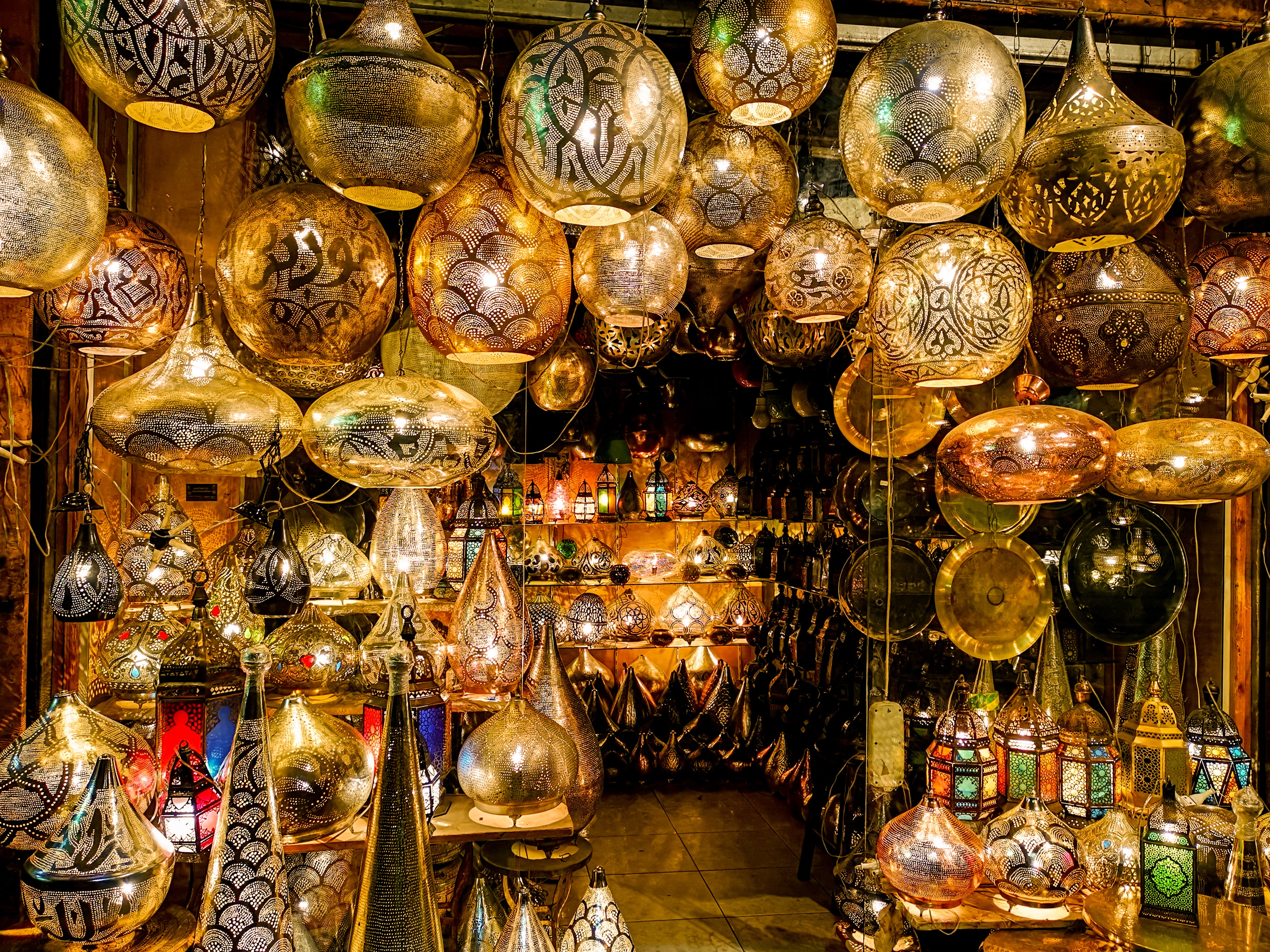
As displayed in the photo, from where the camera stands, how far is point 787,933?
3.79 metres

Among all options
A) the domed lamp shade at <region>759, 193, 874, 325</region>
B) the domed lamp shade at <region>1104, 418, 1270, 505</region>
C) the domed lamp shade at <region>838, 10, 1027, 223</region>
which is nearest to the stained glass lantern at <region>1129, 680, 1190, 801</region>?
the domed lamp shade at <region>1104, 418, 1270, 505</region>

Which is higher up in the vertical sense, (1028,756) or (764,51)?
(764,51)

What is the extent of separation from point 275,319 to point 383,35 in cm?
46

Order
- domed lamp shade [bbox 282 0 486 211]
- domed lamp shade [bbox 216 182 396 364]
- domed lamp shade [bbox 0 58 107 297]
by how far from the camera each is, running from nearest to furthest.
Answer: domed lamp shade [bbox 0 58 107 297] → domed lamp shade [bbox 282 0 486 211] → domed lamp shade [bbox 216 182 396 364]

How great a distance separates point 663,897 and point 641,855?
0.48m

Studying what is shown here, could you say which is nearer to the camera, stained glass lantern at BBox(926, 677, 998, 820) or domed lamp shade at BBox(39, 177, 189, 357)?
domed lamp shade at BBox(39, 177, 189, 357)

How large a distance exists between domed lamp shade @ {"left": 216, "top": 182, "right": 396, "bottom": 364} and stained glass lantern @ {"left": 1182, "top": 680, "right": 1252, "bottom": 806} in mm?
2169

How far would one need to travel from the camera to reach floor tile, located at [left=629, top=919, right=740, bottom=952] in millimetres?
3639

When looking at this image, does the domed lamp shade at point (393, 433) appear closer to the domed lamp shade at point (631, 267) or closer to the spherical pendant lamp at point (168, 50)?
the domed lamp shade at point (631, 267)

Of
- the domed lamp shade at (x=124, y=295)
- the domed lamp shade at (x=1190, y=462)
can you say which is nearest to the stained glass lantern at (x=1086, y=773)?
the domed lamp shade at (x=1190, y=462)

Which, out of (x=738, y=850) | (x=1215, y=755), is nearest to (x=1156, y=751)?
(x=1215, y=755)

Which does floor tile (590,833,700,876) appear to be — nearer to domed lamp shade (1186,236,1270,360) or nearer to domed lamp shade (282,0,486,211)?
domed lamp shade (1186,236,1270,360)

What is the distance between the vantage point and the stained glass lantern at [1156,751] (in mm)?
2252

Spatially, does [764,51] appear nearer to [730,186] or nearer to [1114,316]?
[730,186]
